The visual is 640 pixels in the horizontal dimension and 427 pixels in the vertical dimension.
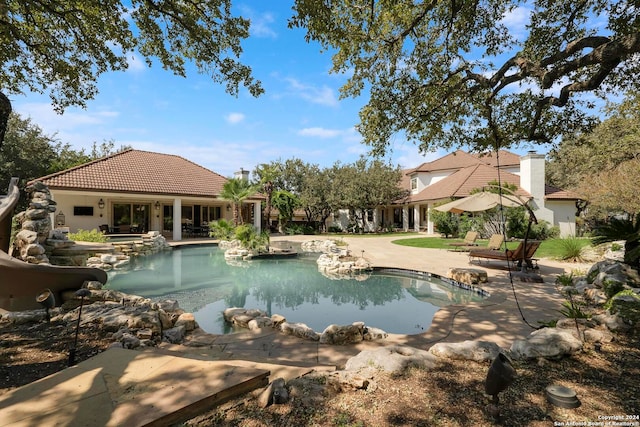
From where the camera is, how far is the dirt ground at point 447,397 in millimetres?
2400

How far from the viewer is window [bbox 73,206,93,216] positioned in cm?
Answer: 2098

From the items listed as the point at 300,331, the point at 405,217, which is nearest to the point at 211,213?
the point at 405,217

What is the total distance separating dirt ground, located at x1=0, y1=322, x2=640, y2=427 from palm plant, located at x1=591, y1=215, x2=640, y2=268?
156 inches

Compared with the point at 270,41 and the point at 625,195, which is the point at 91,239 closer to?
the point at 270,41

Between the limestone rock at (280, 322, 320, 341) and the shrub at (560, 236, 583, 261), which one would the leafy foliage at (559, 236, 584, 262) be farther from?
the limestone rock at (280, 322, 320, 341)

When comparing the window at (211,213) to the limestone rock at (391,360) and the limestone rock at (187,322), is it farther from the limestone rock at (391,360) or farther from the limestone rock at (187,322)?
the limestone rock at (391,360)

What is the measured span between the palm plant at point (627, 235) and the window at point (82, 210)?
2672 centimetres

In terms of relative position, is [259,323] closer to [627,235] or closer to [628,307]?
[628,307]

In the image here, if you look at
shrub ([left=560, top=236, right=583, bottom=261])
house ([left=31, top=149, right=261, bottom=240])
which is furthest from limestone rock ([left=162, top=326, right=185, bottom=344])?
house ([left=31, top=149, right=261, bottom=240])

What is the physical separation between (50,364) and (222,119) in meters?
11.6

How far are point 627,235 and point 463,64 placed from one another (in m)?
5.48

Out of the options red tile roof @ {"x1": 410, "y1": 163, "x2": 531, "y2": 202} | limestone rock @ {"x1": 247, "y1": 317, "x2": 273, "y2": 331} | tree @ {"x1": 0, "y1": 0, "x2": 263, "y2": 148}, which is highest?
tree @ {"x1": 0, "y1": 0, "x2": 263, "y2": 148}

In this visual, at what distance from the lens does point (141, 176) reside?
73.0 ft

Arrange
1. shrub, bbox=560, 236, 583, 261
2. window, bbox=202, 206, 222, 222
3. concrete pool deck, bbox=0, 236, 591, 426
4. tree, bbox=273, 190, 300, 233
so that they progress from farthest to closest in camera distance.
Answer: tree, bbox=273, 190, 300, 233, window, bbox=202, 206, 222, 222, shrub, bbox=560, 236, 583, 261, concrete pool deck, bbox=0, 236, 591, 426
